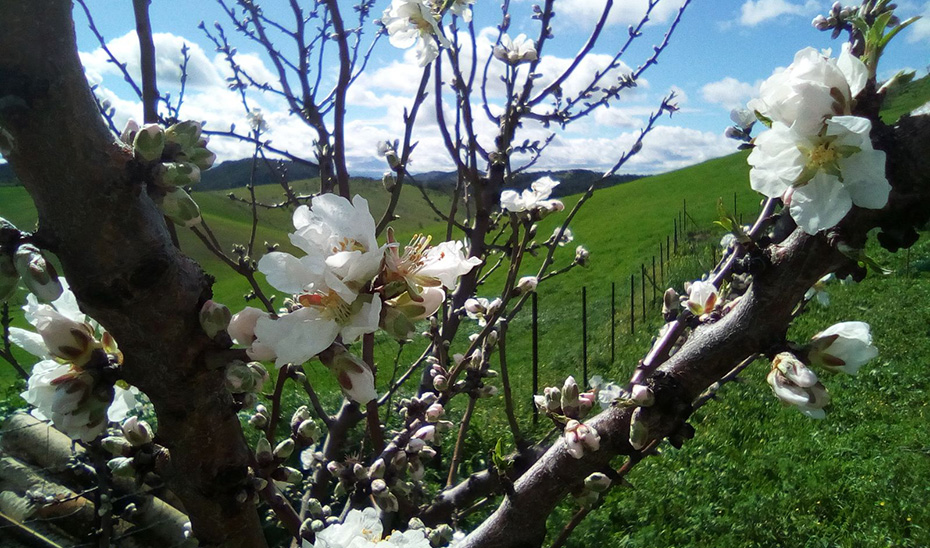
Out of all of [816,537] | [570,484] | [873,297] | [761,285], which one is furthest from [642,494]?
[873,297]

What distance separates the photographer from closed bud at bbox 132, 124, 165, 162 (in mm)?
684

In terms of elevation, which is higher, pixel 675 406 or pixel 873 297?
pixel 675 406

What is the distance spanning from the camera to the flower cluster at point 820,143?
70 centimetres

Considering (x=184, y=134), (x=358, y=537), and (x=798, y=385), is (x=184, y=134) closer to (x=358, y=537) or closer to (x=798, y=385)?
(x=358, y=537)

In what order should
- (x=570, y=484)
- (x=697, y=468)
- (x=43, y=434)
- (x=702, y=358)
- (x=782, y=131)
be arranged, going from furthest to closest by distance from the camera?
Answer: (x=697, y=468) < (x=43, y=434) < (x=570, y=484) < (x=702, y=358) < (x=782, y=131)

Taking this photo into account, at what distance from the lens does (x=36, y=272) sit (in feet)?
2.30

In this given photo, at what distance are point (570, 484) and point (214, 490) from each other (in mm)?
637

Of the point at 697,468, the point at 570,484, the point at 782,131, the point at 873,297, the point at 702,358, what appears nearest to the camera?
the point at 782,131

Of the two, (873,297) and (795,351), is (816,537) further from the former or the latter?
(873,297)

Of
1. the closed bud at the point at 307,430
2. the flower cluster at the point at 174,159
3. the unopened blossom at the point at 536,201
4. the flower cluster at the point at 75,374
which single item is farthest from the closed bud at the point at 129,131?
the unopened blossom at the point at 536,201

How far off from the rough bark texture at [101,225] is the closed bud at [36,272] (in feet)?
0.11

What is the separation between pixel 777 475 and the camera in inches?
194

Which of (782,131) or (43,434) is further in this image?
(43,434)

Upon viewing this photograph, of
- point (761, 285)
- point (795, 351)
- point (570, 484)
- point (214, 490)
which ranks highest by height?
point (761, 285)
